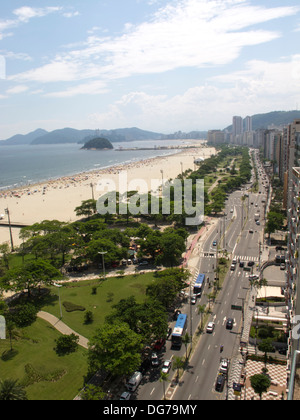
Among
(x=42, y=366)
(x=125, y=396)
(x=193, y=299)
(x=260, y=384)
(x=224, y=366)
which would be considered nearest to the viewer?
(x=260, y=384)

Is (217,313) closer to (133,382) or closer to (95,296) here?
(133,382)

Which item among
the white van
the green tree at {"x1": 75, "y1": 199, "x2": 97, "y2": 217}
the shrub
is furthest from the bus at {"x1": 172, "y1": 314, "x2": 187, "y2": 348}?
the green tree at {"x1": 75, "y1": 199, "x2": 97, "y2": 217}

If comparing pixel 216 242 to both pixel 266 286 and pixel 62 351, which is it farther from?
pixel 62 351

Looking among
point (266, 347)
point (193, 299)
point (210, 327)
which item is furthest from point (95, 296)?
point (266, 347)

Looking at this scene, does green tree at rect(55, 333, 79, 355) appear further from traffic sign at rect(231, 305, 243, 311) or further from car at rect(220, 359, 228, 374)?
traffic sign at rect(231, 305, 243, 311)

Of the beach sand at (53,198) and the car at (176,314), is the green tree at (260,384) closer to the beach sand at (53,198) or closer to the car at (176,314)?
the car at (176,314)
